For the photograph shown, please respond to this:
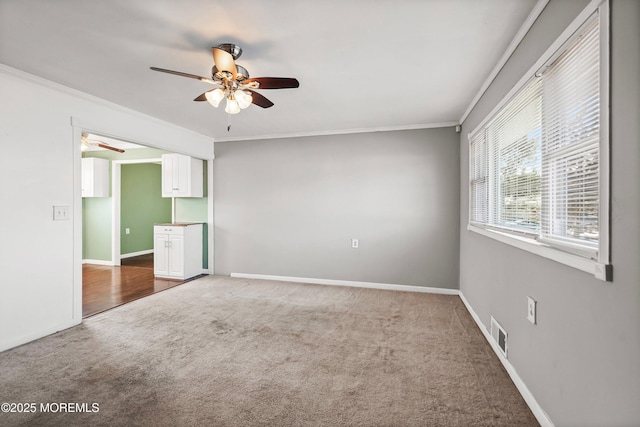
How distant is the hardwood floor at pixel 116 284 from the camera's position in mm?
3677

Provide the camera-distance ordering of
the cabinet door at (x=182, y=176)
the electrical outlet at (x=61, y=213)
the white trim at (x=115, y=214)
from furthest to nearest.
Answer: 1. the white trim at (x=115, y=214)
2. the cabinet door at (x=182, y=176)
3. the electrical outlet at (x=61, y=213)

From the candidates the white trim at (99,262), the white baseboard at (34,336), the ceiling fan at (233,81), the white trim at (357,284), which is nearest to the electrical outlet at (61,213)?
the white baseboard at (34,336)

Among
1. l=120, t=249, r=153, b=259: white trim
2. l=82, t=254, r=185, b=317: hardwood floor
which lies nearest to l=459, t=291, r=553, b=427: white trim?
l=82, t=254, r=185, b=317: hardwood floor

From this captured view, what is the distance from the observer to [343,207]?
451 centimetres

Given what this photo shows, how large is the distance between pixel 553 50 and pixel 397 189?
9.23ft

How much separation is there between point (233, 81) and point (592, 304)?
2.52 meters

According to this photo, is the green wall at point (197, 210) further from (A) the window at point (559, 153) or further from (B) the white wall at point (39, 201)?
(A) the window at point (559, 153)

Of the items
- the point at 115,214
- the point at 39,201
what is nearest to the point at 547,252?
the point at 39,201

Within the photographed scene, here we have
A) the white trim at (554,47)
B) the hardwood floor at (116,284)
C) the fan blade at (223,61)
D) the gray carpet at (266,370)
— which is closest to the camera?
the white trim at (554,47)

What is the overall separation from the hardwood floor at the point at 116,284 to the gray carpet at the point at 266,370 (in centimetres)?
36

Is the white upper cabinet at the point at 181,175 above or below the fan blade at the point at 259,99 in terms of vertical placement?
below

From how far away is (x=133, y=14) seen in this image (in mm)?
1784

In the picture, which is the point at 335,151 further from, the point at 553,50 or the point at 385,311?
the point at 553,50

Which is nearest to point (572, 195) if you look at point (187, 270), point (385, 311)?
point (385, 311)
